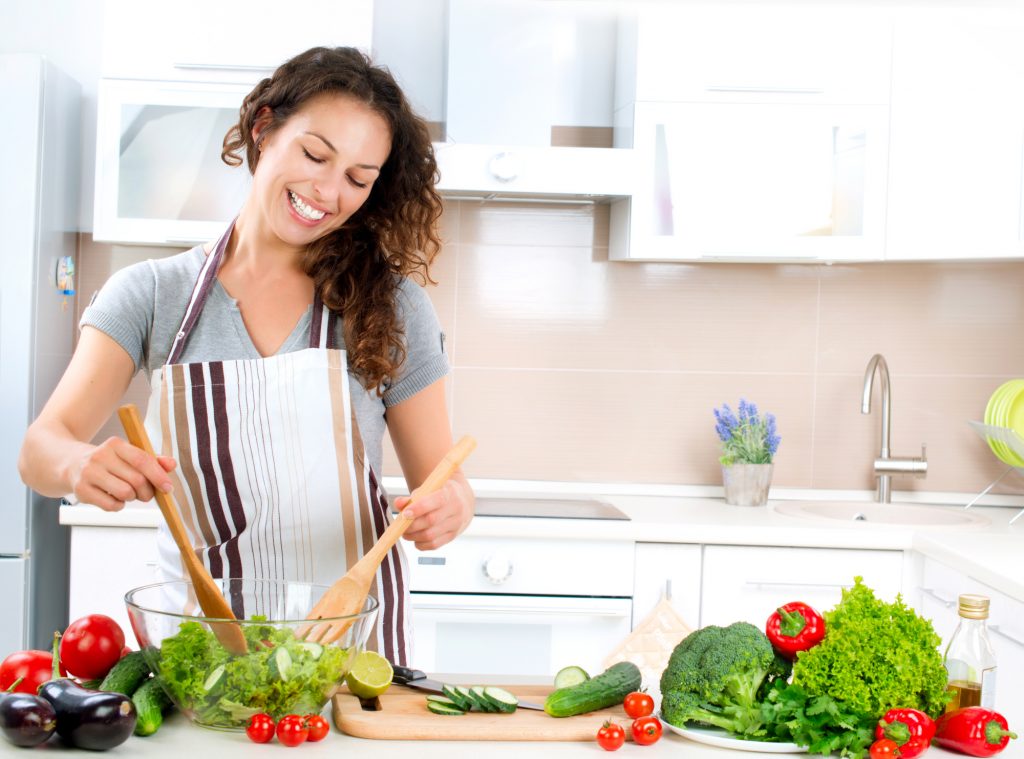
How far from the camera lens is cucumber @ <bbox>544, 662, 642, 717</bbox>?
1.13m

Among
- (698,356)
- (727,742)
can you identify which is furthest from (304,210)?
(698,356)

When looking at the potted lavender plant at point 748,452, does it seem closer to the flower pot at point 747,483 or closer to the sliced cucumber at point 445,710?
the flower pot at point 747,483

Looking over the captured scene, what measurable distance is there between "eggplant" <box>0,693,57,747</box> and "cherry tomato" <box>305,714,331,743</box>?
220mm

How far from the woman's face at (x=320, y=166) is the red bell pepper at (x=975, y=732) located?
975 mm

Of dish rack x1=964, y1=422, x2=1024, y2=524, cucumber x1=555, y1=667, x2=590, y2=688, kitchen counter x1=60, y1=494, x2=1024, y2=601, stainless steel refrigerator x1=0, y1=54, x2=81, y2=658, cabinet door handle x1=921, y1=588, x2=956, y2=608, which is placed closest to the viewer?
cucumber x1=555, y1=667, x2=590, y2=688

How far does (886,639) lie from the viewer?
1.05 m

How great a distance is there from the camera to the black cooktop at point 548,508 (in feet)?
8.55

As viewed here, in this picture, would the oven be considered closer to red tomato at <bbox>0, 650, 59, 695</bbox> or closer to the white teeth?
the white teeth

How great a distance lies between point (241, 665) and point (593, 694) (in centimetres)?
35

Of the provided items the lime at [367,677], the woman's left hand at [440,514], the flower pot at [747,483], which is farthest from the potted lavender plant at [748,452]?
the lime at [367,677]

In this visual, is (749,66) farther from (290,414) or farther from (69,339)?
(69,339)

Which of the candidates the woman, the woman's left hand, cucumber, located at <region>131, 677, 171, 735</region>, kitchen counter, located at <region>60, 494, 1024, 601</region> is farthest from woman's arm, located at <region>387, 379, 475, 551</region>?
kitchen counter, located at <region>60, 494, 1024, 601</region>

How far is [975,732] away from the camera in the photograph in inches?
42.1

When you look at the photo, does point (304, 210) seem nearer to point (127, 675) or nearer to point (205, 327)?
point (205, 327)
